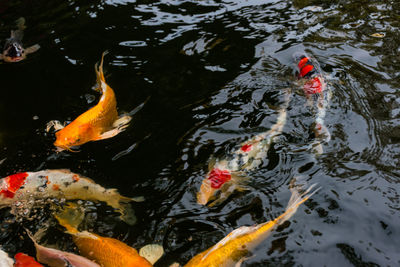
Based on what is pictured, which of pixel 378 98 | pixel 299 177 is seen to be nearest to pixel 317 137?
pixel 299 177

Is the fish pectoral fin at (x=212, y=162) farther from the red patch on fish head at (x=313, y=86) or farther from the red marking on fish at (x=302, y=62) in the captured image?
the red marking on fish at (x=302, y=62)

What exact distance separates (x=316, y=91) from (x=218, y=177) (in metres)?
1.91

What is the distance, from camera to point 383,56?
5.56m

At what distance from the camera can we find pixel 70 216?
3.63m

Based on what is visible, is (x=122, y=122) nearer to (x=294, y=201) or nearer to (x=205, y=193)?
(x=205, y=193)

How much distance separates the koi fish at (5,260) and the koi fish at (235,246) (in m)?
1.48

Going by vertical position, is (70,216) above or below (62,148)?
below

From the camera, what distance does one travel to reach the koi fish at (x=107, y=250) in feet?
9.41

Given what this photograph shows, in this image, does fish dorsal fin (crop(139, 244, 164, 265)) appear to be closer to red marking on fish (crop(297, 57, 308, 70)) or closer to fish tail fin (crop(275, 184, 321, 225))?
fish tail fin (crop(275, 184, 321, 225))

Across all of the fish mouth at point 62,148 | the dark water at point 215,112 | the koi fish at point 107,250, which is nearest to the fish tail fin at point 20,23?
the dark water at point 215,112

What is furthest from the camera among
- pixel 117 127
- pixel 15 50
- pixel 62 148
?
pixel 15 50

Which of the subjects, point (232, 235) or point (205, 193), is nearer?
point (232, 235)

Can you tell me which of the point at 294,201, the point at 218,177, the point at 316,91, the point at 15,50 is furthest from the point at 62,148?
the point at 316,91

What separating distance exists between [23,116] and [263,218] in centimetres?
348
